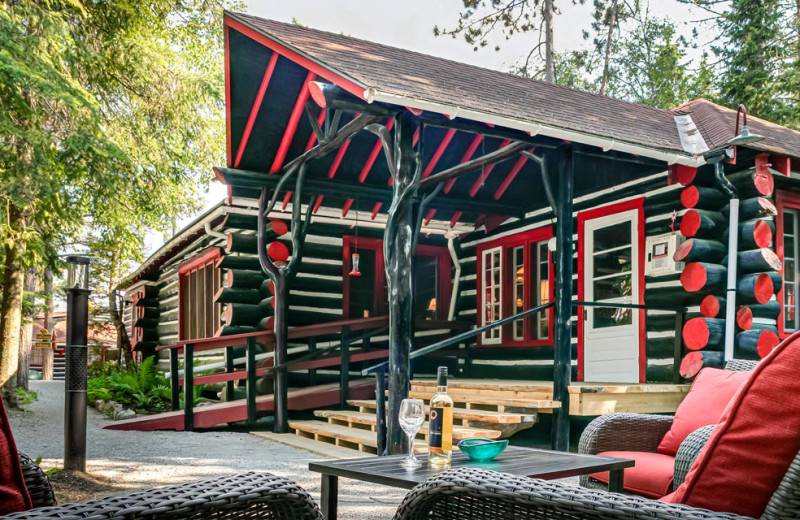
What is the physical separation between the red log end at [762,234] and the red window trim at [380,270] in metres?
5.15

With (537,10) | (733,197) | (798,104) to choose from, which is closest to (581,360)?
(733,197)

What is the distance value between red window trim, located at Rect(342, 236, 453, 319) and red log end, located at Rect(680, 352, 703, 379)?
15.5ft

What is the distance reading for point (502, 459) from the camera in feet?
10.2

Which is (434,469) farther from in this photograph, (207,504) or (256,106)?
(256,106)

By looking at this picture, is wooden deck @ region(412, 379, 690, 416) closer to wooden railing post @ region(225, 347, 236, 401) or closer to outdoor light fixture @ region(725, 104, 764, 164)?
outdoor light fixture @ region(725, 104, 764, 164)

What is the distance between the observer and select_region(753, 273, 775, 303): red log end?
6801 millimetres

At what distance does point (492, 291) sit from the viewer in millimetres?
10523

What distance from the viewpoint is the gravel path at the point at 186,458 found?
5.08 m

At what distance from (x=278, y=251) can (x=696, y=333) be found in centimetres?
520

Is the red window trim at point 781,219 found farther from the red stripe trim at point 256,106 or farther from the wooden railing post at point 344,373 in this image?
the red stripe trim at point 256,106

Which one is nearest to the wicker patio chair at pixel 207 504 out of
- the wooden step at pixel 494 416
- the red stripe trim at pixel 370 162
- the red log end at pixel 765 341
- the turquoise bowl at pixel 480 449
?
the turquoise bowl at pixel 480 449

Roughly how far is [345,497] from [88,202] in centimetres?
776

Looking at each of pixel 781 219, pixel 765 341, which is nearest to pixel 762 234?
pixel 781 219

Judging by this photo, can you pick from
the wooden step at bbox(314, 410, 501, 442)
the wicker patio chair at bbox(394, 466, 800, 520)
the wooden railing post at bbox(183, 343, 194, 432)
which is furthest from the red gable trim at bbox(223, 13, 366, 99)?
the wicker patio chair at bbox(394, 466, 800, 520)
